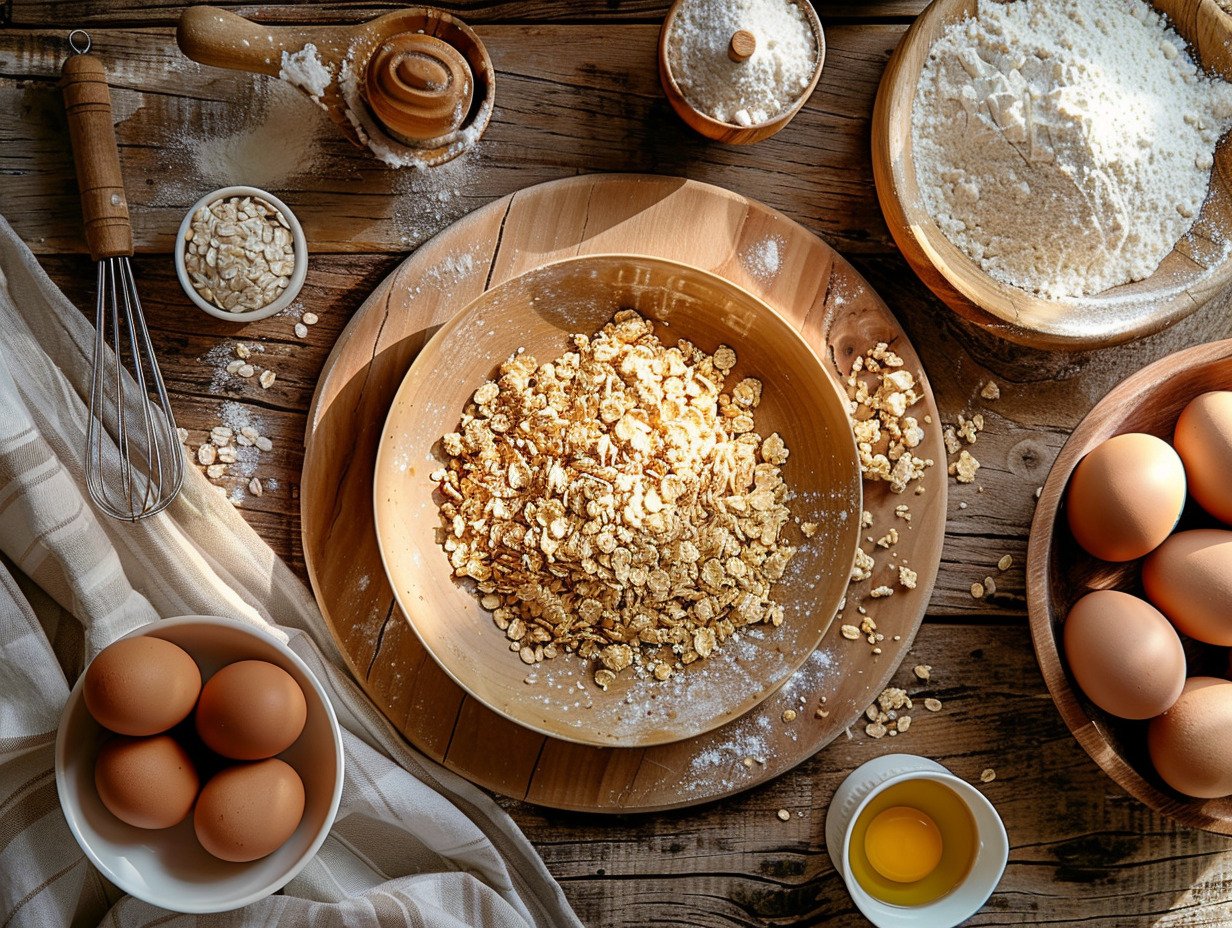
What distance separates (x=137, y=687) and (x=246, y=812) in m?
0.17

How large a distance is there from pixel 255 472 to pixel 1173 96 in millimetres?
1253

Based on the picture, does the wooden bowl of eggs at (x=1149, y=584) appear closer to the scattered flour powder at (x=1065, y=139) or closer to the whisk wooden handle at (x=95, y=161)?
the scattered flour powder at (x=1065, y=139)

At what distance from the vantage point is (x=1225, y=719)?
106 cm

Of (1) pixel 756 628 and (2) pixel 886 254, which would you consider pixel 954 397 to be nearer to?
(2) pixel 886 254

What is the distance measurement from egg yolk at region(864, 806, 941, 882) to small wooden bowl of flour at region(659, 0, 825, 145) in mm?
871

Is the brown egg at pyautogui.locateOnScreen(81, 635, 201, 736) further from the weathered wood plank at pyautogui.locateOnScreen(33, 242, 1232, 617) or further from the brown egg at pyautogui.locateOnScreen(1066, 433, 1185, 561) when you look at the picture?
the brown egg at pyautogui.locateOnScreen(1066, 433, 1185, 561)

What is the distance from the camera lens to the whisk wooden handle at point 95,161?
1061 mm

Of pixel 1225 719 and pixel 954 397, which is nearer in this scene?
pixel 1225 719

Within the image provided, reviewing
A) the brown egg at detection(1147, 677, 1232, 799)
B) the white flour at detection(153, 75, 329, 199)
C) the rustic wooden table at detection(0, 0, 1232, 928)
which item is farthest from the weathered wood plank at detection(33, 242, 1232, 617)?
the brown egg at detection(1147, 677, 1232, 799)

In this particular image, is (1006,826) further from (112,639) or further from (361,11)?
(361,11)

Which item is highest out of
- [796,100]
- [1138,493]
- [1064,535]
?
[796,100]

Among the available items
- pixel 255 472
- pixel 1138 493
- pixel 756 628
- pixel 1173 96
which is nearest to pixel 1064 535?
pixel 1138 493

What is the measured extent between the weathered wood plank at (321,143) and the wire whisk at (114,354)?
0.06 m

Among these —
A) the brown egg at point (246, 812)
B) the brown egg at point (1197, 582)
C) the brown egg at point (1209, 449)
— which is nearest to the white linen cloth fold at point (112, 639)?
the brown egg at point (246, 812)
